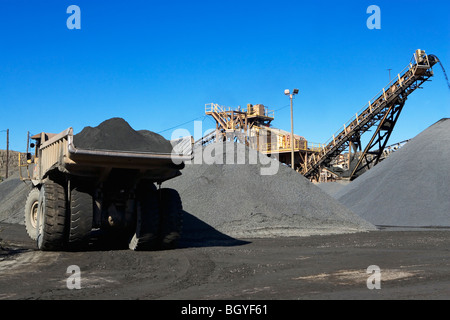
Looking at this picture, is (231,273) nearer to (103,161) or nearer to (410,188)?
(103,161)

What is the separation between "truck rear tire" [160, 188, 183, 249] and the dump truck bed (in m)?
0.60

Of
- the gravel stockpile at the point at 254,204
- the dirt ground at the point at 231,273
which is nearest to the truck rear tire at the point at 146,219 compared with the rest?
the dirt ground at the point at 231,273

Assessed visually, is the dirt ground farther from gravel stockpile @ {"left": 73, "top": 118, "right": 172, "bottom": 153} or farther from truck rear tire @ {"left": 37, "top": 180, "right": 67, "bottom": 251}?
gravel stockpile @ {"left": 73, "top": 118, "right": 172, "bottom": 153}

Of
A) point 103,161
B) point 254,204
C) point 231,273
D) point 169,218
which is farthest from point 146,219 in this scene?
point 254,204

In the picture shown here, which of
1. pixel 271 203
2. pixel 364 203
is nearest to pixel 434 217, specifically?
pixel 364 203

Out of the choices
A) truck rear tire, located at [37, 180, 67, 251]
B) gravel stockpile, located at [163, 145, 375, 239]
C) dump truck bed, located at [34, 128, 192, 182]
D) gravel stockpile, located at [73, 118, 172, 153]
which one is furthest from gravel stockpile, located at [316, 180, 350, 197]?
truck rear tire, located at [37, 180, 67, 251]

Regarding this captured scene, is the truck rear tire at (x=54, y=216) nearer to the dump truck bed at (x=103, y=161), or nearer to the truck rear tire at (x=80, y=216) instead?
the truck rear tire at (x=80, y=216)

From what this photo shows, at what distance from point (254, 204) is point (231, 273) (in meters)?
10.1

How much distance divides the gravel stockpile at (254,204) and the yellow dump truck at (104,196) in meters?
4.48

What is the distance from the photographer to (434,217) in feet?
70.6

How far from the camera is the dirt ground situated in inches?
234

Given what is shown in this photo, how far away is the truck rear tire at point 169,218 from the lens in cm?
1095

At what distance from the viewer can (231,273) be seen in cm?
767
